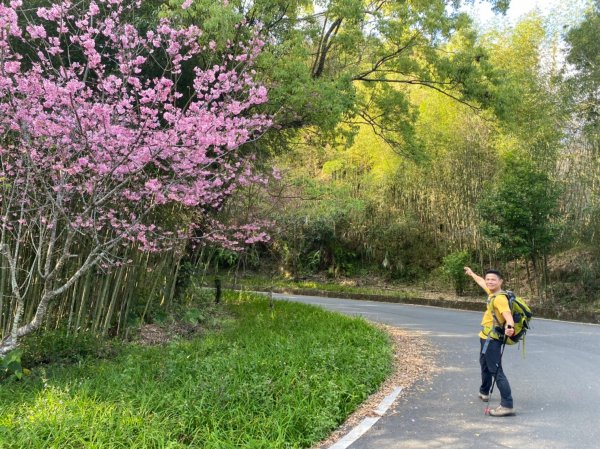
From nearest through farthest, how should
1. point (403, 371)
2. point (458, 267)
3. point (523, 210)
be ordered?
point (403, 371)
point (523, 210)
point (458, 267)

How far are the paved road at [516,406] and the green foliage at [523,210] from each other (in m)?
4.93

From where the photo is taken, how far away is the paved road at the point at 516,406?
3.57 meters

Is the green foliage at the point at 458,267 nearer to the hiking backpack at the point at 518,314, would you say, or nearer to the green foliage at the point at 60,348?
the hiking backpack at the point at 518,314

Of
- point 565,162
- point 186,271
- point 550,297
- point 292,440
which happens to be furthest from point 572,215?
point 292,440

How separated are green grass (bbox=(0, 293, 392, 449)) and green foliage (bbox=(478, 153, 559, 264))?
300 inches

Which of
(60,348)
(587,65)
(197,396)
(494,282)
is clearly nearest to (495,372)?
(494,282)


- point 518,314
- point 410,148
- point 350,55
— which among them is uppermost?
point 350,55

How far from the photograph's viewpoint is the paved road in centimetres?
357

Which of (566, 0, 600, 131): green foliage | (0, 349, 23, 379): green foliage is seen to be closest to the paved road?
(0, 349, 23, 379): green foliage

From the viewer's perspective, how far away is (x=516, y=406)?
4.39 meters

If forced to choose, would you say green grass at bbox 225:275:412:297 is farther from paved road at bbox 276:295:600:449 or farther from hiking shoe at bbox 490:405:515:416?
hiking shoe at bbox 490:405:515:416

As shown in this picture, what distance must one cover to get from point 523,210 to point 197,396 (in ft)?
35.2

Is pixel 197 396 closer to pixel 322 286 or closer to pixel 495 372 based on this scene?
pixel 495 372

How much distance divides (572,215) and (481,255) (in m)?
2.84
